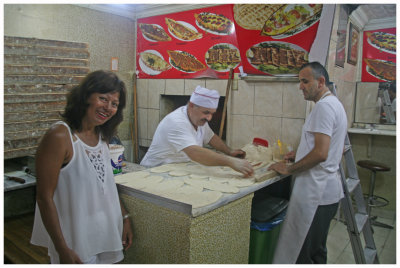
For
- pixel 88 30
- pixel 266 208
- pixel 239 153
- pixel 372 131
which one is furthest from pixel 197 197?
pixel 372 131

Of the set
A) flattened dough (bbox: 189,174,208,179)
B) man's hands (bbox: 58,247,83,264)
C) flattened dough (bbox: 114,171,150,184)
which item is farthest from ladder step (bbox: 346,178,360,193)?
man's hands (bbox: 58,247,83,264)

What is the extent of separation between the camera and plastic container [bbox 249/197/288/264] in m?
2.28

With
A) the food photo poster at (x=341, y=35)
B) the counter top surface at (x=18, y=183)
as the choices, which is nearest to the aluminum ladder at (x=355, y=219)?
the food photo poster at (x=341, y=35)

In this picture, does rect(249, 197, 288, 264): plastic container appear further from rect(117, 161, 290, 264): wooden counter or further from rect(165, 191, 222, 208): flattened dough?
rect(165, 191, 222, 208): flattened dough

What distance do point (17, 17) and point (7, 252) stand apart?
7.57ft

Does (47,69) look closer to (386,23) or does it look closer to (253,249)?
(253,249)

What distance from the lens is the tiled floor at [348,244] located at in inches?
123

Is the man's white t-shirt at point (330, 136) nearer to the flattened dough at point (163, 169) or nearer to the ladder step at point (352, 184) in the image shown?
the ladder step at point (352, 184)

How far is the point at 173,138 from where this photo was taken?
2.34 metres

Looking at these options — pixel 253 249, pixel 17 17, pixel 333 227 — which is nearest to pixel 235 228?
pixel 253 249

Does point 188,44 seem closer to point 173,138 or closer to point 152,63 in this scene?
point 152,63

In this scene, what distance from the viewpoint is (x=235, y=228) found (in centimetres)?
182

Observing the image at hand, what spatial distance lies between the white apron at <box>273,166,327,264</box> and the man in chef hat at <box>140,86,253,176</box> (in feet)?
1.35

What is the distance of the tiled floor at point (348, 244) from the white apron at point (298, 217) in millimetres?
1010
